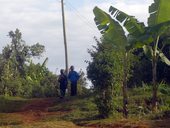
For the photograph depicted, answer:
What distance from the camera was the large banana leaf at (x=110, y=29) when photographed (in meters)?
16.0

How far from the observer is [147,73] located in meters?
25.0

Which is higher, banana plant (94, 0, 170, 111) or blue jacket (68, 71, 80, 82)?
banana plant (94, 0, 170, 111)

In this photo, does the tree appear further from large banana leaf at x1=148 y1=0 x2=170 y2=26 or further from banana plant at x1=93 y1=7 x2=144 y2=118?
large banana leaf at x1=148 y1=0 x2=170 y2=26

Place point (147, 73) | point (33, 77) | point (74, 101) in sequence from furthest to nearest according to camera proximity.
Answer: point (33, 77)
point (147, 73)
point (74, 101)

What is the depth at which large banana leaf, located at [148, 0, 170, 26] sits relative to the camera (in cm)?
1576

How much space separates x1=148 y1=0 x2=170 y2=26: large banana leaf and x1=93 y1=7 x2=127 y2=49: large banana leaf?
986 millimetres

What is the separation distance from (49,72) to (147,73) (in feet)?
26.9

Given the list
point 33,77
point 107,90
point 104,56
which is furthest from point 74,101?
point 33,77

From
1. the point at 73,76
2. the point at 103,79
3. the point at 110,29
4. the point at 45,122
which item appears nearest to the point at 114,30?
the point at 110,29

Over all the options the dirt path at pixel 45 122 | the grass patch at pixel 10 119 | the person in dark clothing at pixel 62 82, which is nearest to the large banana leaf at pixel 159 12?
the dirt path at pixel 45 122

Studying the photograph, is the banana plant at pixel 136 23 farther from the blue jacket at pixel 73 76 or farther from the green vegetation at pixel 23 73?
the green vegetation at pixel 23 73

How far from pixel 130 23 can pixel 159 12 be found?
956 mm

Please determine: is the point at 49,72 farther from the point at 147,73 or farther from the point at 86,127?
the point at 86,127

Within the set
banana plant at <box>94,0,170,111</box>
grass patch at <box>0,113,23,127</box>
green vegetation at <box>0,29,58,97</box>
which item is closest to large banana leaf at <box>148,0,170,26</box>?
banana plant at <box>94,0,170,111</box>
